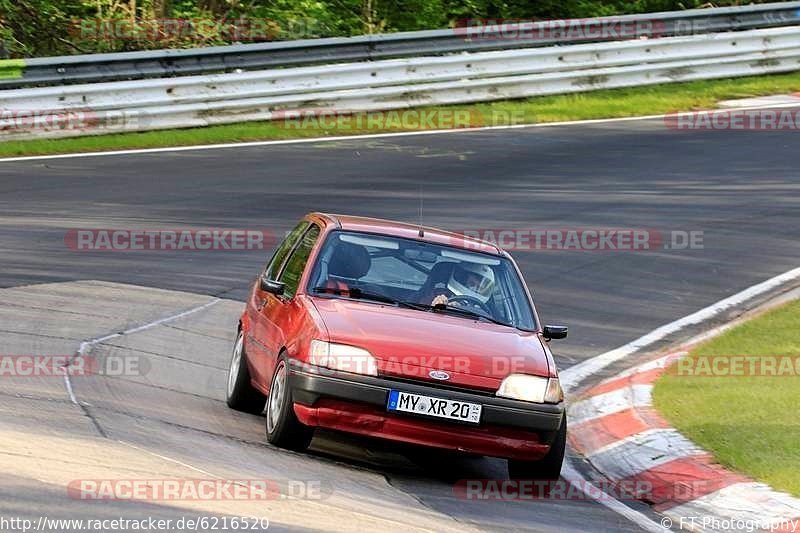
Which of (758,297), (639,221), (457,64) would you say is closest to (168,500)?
(758,297)

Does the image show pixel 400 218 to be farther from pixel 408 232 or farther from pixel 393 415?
pixel 393 415

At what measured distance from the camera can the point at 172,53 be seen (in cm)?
2091

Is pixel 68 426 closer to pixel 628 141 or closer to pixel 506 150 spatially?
pixel 506 150

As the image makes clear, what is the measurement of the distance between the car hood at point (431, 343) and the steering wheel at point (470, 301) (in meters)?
0.28

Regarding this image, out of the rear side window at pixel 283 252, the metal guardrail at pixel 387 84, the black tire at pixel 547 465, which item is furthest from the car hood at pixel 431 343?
the metal guardrail at pixel 387 84

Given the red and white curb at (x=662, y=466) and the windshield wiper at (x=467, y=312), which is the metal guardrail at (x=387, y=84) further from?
the windshield wiper at (x=467, y=312)

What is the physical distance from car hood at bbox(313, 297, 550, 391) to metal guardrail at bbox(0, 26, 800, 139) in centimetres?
1169

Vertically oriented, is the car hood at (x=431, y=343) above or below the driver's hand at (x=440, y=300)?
below

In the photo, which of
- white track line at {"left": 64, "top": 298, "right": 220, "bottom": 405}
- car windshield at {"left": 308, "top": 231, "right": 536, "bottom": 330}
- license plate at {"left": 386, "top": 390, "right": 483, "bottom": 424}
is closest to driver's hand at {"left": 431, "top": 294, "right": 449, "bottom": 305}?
car windshield at {"left": 308, "top": 231, "right": 536, "bottom": 330}

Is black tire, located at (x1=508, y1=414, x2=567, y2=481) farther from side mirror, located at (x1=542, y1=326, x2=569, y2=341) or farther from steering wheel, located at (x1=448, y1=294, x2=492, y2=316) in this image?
steering wheel, located at (x1=448, y1=294, x2=492, y2=316)

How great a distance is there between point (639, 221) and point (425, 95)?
6712 mm

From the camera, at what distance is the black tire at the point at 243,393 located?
31.0ft

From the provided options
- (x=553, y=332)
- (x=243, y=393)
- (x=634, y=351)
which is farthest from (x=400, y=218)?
(x=553, y=332)

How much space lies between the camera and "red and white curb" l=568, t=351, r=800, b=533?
7.75 meters
